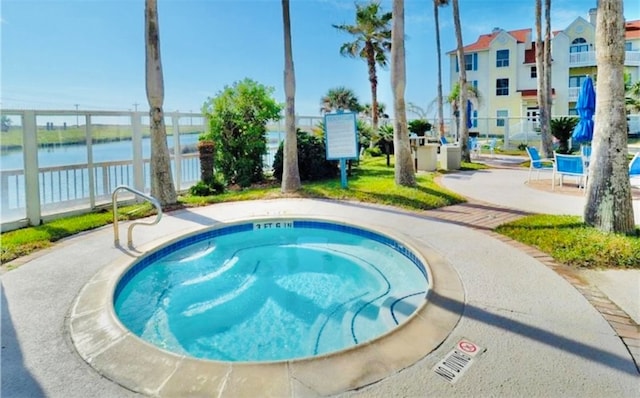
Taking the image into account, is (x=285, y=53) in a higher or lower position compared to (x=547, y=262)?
higher

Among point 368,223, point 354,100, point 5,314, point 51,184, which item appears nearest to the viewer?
point 5,314

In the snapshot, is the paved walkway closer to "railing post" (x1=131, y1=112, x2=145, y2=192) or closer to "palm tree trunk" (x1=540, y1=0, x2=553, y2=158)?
"palm tree trunk" (x1=540, y1=0, x2=553, y2=158)

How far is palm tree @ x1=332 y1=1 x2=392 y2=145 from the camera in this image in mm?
24016

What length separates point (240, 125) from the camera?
11.5m

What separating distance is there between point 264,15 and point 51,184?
8669 millimetres

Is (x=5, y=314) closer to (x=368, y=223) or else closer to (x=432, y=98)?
(x=368, y=223)

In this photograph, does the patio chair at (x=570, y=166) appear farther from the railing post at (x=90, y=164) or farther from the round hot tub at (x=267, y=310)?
the railing post at (x=90, y=164)

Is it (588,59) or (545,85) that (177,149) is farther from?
(588,59)

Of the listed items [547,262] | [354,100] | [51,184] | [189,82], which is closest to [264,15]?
[189,82]

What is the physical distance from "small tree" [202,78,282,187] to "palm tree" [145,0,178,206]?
2793 mm

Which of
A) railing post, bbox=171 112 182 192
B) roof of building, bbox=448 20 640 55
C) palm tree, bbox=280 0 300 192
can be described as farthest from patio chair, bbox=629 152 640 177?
roof of building, bbox=448 20 640 55

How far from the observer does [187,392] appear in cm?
253

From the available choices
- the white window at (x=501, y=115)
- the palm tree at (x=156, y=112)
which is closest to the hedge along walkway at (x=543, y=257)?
the palm tree at (x=156, y=112)

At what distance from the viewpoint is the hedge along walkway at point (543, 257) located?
313cm
